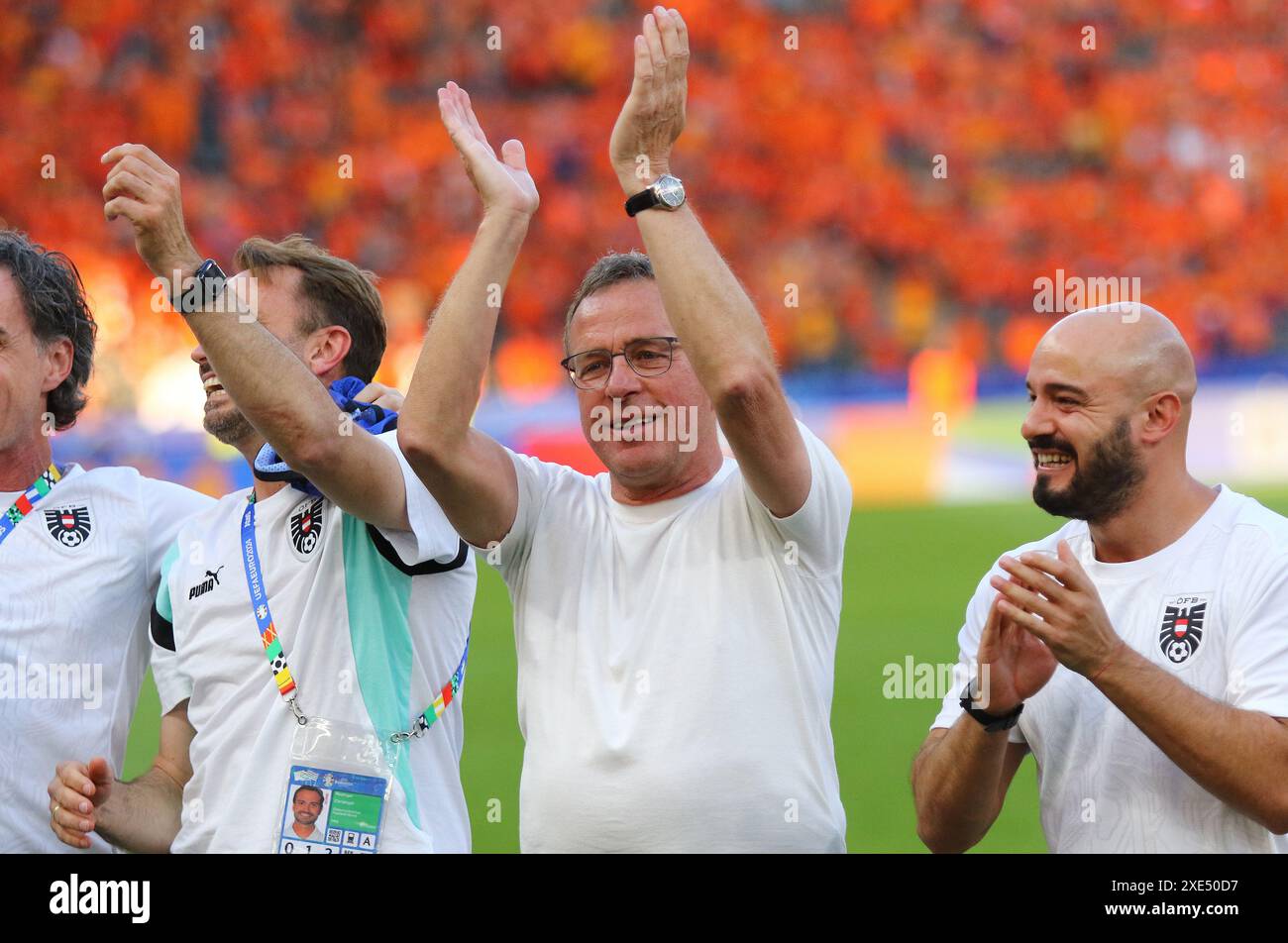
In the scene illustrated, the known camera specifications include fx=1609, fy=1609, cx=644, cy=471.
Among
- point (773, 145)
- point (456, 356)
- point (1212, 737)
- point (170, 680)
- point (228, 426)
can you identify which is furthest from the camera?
point (773, 145)

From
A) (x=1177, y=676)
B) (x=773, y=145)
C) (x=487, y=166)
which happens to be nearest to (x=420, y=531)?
(x=487, y=166)

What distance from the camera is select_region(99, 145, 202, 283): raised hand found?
3000mm

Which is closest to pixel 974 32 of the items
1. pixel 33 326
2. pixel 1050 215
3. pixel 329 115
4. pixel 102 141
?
pixel 1050 215

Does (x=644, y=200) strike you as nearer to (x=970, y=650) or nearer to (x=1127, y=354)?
(x=1127, y=354)

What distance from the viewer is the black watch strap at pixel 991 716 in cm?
290

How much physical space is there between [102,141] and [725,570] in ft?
44.3

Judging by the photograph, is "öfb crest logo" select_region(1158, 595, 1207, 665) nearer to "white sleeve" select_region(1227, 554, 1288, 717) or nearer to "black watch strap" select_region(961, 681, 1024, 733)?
"white sleeve" select_region(1227, 554, 1288, 717)

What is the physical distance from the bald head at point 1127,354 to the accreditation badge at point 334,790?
1.48m

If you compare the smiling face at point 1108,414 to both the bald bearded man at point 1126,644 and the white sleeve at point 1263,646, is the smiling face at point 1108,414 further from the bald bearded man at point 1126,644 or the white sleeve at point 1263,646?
the white sleeve at point 1263,646

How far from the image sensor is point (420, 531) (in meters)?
3.09

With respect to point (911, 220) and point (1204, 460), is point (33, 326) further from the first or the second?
point (911, 220)

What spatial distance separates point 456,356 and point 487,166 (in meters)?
0.41

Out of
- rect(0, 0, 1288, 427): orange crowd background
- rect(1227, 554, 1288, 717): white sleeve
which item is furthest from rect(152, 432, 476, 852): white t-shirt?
rect(0, 0, 1288, 427): orange crowd background

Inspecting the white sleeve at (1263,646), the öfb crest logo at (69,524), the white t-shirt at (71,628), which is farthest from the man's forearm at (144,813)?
the white sleeve at (1263,646)
